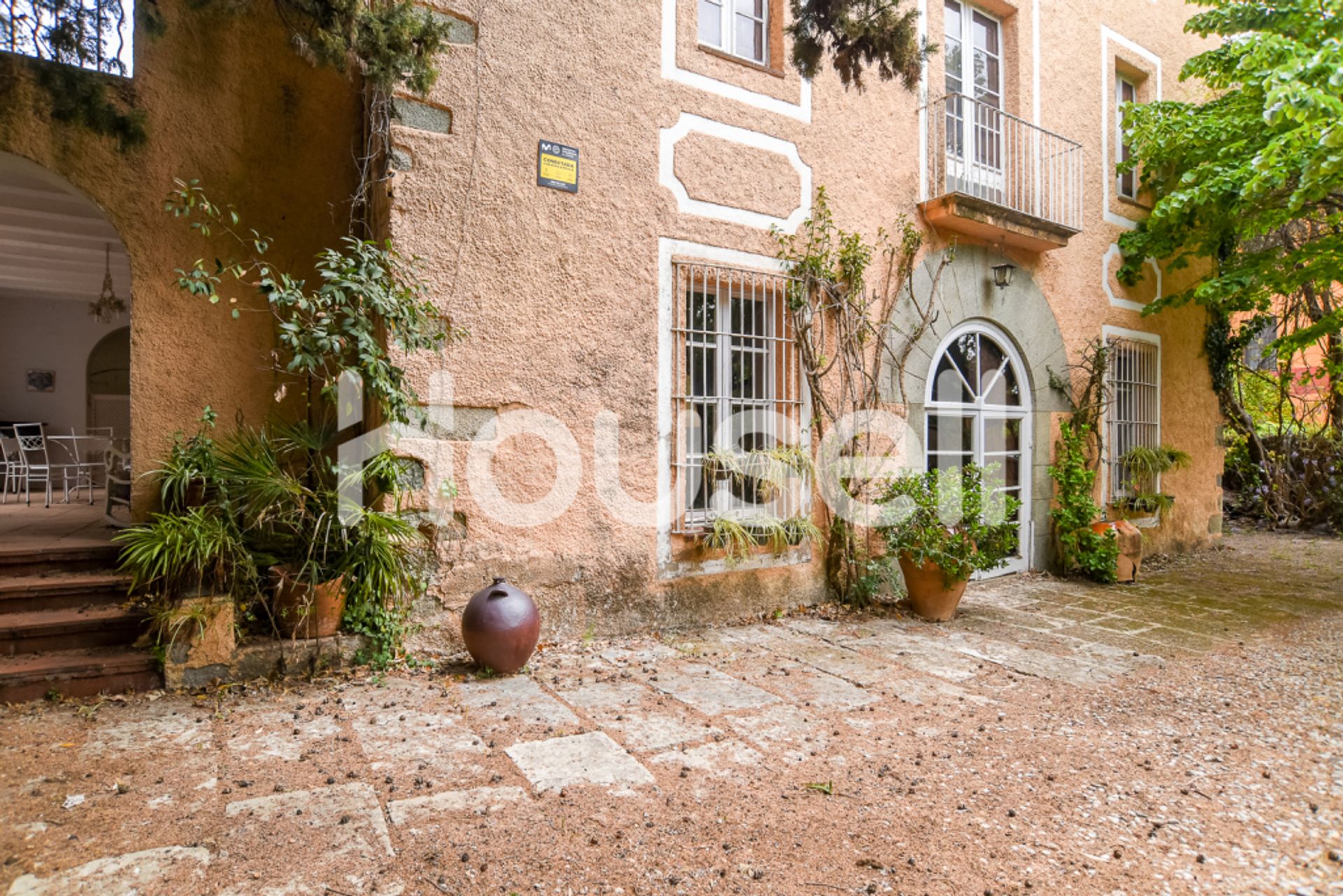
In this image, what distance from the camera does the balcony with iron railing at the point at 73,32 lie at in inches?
152

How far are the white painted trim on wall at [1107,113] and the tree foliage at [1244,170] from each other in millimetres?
220

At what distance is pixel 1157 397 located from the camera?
27.6 feet

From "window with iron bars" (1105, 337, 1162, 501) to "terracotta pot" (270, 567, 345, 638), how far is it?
741 centimetres

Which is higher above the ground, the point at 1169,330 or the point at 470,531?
the point at 1169,330

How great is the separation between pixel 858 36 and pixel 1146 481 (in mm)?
6662

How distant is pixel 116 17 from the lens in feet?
13.3

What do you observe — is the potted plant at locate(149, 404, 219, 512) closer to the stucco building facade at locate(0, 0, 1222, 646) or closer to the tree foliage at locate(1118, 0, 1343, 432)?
the stucco building facade at locate(0, 0, 1222, 646)

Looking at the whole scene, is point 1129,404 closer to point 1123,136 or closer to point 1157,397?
point 1157,397

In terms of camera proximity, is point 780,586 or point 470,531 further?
point 780,586

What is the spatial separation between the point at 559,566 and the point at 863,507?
8.21 feet

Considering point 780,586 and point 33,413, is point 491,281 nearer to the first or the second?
point 780,586

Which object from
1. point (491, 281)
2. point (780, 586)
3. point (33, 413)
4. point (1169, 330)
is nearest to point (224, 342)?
point (491, 281)

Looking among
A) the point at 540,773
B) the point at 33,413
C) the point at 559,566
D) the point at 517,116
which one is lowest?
the point at 540,773

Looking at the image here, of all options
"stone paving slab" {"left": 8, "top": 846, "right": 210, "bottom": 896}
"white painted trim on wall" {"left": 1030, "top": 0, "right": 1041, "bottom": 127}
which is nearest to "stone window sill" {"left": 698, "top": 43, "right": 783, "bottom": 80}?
"white painted trim on wall" {"left": 1030, "top": 0, "right": 1041, "bottom": 127}
